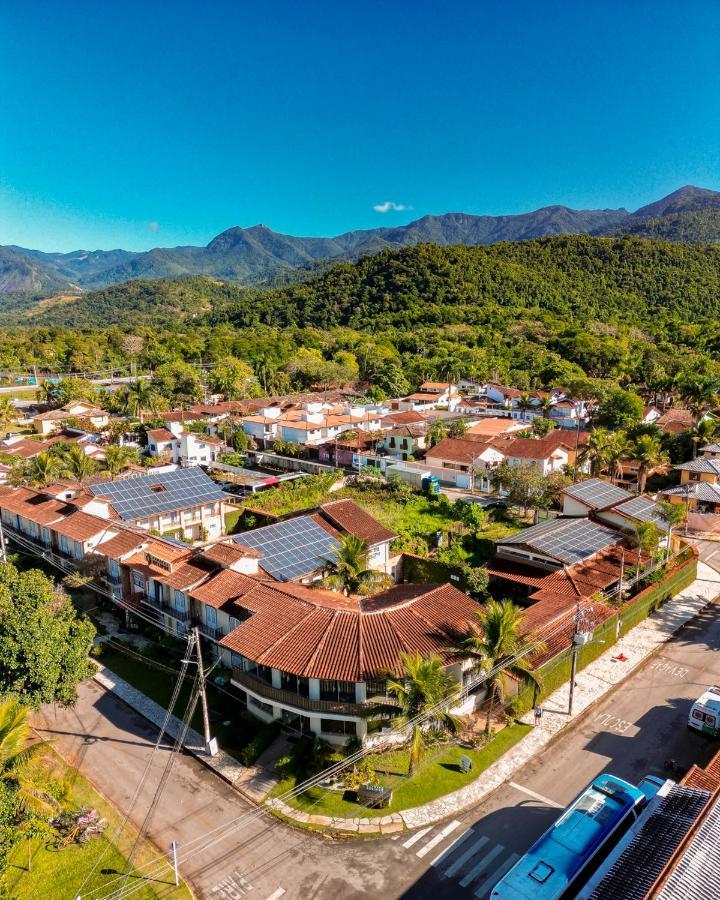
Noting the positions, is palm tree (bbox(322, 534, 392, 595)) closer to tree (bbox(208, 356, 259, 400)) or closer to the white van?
the white van

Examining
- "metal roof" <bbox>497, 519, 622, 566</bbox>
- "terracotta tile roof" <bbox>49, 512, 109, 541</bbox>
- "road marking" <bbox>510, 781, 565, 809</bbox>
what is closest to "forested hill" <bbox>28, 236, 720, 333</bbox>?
"metal roof" <bbox>497, 519, 622, 566</bbox>

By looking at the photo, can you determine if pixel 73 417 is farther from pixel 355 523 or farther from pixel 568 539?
pixel 568 539

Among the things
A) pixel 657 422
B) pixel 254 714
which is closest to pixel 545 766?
pixel 254 714

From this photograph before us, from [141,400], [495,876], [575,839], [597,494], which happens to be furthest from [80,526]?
[141,400]

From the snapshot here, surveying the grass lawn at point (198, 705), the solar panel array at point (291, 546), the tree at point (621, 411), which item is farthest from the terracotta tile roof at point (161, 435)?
the tree at point (621, 411)

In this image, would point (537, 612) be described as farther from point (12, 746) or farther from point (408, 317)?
point (408, 317)

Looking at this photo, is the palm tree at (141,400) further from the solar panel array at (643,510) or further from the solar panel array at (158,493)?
the solar panel array at (643,510)
